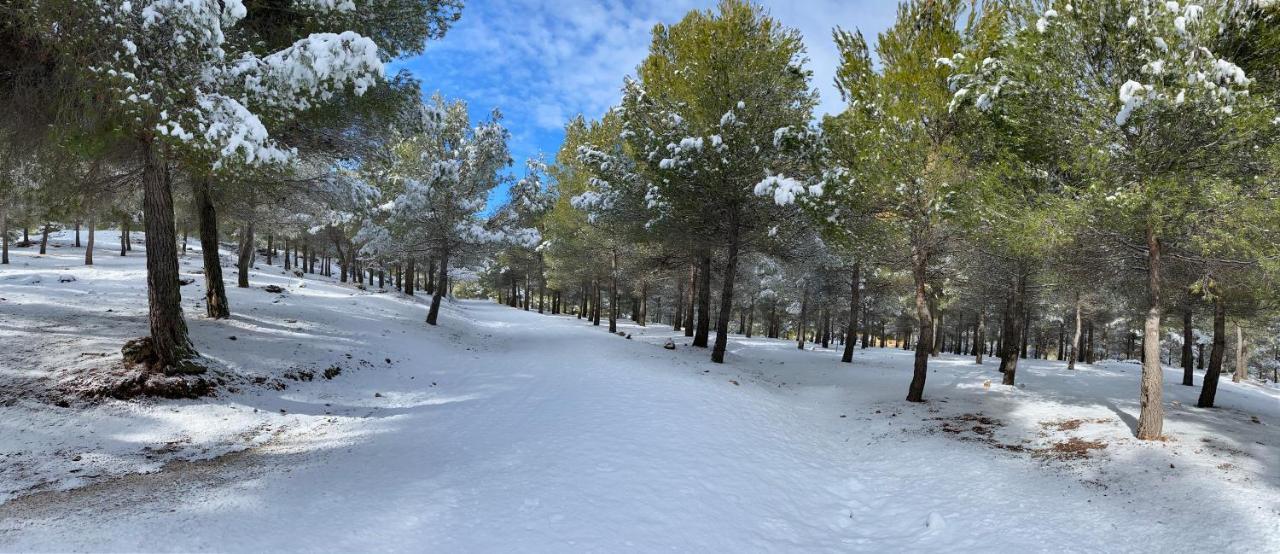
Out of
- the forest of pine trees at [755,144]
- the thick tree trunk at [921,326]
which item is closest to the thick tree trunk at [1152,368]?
the forest of pine trees at [755,144]

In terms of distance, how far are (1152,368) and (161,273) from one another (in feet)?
51.8

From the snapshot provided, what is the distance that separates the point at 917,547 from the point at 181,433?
894cm

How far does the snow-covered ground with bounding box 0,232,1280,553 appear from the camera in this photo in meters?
4.52

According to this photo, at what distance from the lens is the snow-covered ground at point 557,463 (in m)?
4.52

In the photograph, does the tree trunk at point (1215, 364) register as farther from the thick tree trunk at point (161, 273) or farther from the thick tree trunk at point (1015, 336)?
the thick tree trunk at point (161, 273)

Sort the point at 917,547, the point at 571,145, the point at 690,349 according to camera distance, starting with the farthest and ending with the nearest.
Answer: the point at 571,145, the point at 690,349, the point at 917,547

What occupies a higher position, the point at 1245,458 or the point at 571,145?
the point at 571,145

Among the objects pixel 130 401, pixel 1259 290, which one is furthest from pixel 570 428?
pixel 1259 290

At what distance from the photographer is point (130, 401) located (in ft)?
24.5


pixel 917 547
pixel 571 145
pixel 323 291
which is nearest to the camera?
pixel 917 547

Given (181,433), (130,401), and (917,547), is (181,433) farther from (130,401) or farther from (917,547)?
(917,547)

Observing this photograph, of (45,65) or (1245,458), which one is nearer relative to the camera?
(1245,458)

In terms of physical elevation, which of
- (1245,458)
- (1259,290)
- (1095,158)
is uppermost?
(1095,158)

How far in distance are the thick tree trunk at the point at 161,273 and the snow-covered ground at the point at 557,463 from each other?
819mm
